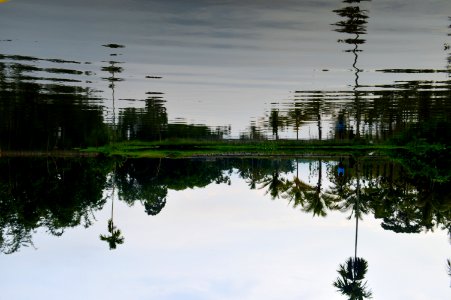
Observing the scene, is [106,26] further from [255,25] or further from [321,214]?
[321,214]

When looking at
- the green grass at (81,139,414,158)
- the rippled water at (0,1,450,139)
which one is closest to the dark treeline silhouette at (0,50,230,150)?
the rippled water at (0,1,450,139)

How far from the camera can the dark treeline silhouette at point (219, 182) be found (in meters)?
12.5

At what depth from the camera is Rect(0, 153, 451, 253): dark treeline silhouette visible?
1254cm

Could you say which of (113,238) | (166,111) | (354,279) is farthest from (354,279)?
(166,111)

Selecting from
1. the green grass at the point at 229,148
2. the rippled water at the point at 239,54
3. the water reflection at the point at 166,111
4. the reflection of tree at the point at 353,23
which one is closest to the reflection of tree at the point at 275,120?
the water reflection at the point at 166,111

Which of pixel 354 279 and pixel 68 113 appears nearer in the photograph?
pixel 354 279

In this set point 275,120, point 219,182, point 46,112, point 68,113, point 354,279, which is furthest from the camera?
point 275,120

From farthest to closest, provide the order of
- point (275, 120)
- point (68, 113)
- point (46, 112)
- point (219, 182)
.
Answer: point (275, 120) < point (68, 113) < point (46, 112) < point (219, 182)

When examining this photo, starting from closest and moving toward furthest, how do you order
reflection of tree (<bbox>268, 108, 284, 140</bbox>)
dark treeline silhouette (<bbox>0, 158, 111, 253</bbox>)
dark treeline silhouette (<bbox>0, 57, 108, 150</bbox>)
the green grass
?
1. dark treeline silhouette (<bbox>0, 158, 111, 253</bbox>)
2. dark treeline silhouette (<bbox>0, 57, 108, 150</bbox>)
3. the green grass
4. reflection of tree (<bbox>268, 108, 284, 140</bbox>)

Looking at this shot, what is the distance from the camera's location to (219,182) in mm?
16188

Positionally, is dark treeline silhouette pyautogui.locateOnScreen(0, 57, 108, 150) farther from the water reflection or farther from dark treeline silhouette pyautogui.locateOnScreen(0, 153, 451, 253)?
dark treeline silhouette pyautogui.locateOnScreen(0, 153, 451, 253)

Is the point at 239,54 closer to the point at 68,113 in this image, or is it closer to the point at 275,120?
the point at 275,120

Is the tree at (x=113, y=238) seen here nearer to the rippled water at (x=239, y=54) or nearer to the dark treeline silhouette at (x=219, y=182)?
the dark treeline silhouette at (x=219, y=182)

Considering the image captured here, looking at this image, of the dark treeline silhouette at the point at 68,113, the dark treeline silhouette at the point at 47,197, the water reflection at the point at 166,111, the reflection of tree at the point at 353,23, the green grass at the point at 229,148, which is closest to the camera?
the reflection of tree at the point at 353,23
